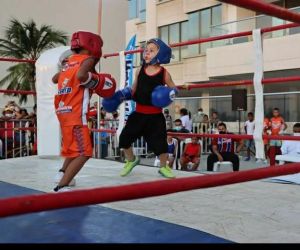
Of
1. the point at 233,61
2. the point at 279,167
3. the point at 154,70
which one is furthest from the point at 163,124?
the point at 233,61

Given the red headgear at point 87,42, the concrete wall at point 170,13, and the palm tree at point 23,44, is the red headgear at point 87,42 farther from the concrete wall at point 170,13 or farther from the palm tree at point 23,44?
the palm tree at point 23,44

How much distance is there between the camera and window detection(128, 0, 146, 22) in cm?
1866

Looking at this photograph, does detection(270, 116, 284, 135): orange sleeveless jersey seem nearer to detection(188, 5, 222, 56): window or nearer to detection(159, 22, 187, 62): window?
detection(188, 5, 222, 56): window

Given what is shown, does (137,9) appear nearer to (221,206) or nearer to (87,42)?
(87,42)

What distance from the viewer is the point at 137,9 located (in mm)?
19250

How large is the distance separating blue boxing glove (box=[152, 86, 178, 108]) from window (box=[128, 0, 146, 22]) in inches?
631

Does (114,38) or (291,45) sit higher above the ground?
(114,38)

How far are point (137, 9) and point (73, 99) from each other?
56.8 ft

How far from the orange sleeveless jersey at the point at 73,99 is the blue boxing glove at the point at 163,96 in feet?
1.66

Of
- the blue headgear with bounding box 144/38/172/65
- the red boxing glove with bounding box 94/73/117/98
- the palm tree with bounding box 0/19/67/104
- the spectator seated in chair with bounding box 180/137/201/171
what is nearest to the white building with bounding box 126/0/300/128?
the spectator seated in chair with bounding box 180/137/201/171

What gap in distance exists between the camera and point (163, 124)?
10.6 ft

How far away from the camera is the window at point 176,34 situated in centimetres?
1641

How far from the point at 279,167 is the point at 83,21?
770 inches

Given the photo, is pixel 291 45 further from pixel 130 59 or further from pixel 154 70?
pixel 154 70
